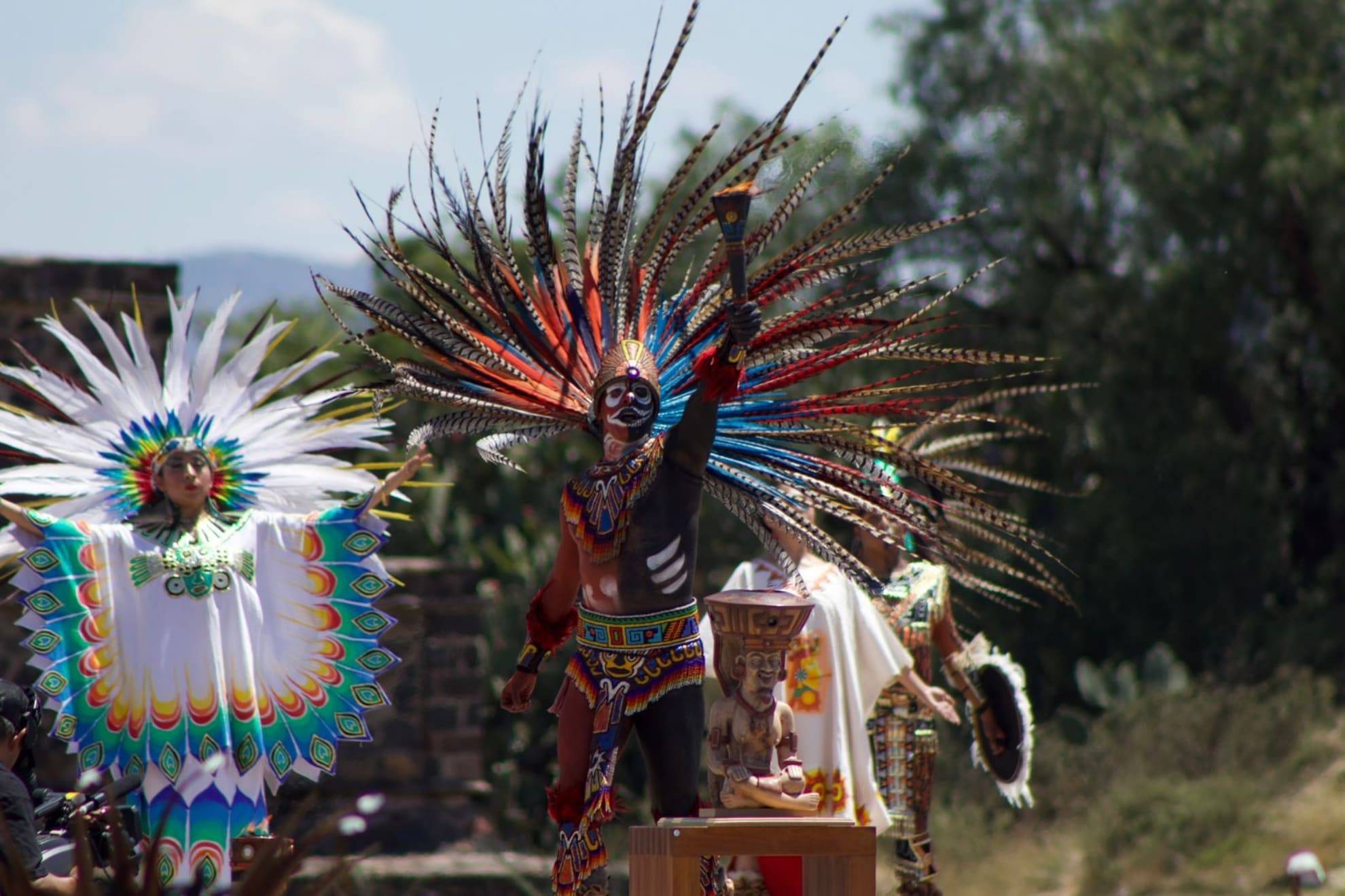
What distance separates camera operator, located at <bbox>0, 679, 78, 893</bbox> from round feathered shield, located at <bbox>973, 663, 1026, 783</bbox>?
4.09m

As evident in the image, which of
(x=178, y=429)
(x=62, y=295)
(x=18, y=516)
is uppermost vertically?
(x=62, y=295)

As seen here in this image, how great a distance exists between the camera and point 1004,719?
8.48 meters

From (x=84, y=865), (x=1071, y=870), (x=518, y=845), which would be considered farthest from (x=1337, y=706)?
(x=84, y=865)

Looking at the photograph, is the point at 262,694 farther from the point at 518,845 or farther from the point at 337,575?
the point at 518,845

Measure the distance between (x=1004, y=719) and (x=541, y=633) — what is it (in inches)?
112

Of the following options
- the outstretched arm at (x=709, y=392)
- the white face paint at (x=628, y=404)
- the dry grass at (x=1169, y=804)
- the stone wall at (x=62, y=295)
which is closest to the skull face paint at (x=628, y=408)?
the white face paint at (x=628, y=404)

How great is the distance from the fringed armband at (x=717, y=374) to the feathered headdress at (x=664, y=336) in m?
0.40

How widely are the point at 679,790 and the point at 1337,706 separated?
9.28 m

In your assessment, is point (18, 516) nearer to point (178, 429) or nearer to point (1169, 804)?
point (178, 429)

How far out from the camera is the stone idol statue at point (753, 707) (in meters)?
5.96

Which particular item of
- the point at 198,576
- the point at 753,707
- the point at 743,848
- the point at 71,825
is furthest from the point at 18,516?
the point at 743,848

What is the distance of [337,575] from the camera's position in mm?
7395

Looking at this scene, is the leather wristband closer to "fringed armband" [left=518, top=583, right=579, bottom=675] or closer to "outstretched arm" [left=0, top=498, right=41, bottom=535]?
"fringed armband" [left=518, top=583, right=579, bottom=675]

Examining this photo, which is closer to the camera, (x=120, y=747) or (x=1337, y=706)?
(x=120, y=747)
